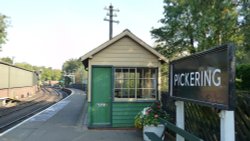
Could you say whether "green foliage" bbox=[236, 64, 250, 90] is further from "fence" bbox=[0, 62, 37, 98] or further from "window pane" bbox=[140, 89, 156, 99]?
"fence" bbox=[0, 62, 37, 98]

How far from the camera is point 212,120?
8484mm

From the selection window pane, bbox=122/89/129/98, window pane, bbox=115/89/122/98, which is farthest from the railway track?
window pane, bbox=122/89/129/98

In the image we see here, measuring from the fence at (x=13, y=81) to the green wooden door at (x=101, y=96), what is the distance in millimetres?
18519

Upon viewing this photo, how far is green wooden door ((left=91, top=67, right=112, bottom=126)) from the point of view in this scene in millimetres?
14188

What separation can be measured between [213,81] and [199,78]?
2.50ft

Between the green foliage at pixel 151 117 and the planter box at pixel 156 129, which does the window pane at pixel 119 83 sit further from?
the planter box at pixel 156 129

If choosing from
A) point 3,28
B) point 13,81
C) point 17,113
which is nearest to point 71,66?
point 3,28

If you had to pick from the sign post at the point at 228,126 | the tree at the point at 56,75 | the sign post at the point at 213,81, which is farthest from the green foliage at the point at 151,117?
the tree at the point at 56,75

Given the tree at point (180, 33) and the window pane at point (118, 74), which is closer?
the window pane at point (118, 74)

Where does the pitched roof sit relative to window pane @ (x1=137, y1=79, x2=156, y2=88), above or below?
above

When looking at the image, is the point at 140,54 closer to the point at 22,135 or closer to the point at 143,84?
the point at 143,84

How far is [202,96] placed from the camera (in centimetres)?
686

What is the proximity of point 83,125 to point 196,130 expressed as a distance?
259 inches

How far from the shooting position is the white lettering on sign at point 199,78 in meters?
6.18
